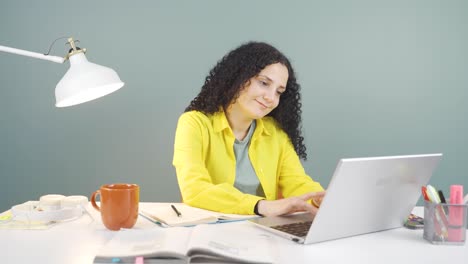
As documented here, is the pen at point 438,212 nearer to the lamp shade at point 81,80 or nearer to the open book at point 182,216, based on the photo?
the open book at point 182,216

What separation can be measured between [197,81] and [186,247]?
1.53 metres

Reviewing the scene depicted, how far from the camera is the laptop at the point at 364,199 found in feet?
3.39

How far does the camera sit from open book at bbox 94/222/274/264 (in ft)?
3.01

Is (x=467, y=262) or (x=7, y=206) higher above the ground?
(x=467, y=262)

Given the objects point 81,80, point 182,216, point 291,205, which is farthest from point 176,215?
point 81,80

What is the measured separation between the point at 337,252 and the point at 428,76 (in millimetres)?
1701

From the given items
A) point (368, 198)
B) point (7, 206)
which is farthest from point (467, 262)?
point (7, 206)

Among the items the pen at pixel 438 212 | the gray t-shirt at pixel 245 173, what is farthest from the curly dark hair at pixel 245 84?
the pen at pixel 438 212

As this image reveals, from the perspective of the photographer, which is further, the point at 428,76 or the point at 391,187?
the point at 428,76

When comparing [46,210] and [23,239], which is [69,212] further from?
[23,239]

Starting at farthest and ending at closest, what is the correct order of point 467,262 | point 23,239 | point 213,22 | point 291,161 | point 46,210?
point 213,22, point 291,161, point 46,210, point 23,239, point 467,262

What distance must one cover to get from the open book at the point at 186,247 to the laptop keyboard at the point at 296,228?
6cm

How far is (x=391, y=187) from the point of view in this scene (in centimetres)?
117

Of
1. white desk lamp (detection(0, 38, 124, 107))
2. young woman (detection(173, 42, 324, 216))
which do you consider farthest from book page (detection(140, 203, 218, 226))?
white desk lamp (detection(0, 38, 124, 107))
